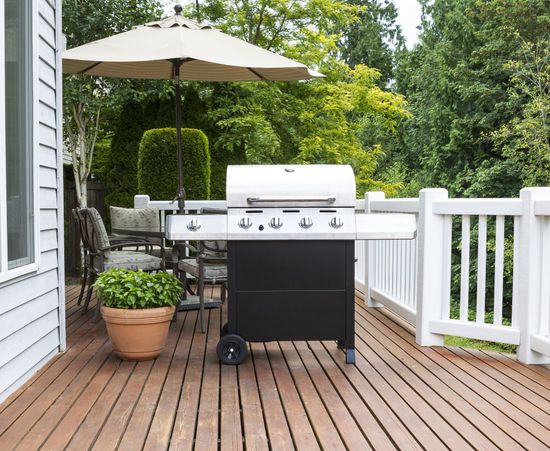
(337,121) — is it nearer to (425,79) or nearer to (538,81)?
(538,81)

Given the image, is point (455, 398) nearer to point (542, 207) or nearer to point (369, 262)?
point (542, 207)

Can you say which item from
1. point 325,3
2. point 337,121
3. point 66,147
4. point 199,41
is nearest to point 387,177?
point 337,121

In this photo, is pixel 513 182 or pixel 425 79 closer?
pixel 513 182

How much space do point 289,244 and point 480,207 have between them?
3.90 feet

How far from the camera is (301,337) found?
366 centimetres

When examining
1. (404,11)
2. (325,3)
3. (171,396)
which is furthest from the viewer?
(404,11)

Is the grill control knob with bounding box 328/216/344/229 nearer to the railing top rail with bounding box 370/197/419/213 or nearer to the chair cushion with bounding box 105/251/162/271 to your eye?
the railing top rail with bounding box 370/197/419/213

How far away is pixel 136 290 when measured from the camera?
369 cm

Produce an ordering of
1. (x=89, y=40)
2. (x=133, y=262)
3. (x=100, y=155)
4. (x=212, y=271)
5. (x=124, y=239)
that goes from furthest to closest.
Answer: (x=100, y=155), (x=89, y=40), (x=124, y=239), (x=133, y=262), (x=212, y=271)

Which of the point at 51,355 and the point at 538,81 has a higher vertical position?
the point at 538,81

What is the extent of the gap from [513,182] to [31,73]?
1410cm

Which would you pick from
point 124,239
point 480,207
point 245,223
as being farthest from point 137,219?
point 480,207

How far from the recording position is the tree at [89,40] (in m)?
9.38

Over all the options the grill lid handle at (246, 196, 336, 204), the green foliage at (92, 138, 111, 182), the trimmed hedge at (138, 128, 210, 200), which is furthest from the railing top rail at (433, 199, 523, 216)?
the green foliage at (92, 138, 111, 182)
